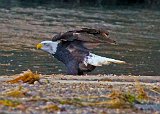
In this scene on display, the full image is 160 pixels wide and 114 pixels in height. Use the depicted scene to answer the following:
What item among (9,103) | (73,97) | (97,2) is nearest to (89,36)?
(73,97)

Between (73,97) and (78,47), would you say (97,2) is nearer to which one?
(78,47)

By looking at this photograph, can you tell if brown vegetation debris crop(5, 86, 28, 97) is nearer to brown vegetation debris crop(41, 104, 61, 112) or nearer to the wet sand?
the wet sand

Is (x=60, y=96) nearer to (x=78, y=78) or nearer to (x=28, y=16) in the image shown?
(x=78, y=78)

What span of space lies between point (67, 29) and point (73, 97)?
52.1ft

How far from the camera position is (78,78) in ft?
36.5

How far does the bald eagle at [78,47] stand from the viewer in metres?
12.6

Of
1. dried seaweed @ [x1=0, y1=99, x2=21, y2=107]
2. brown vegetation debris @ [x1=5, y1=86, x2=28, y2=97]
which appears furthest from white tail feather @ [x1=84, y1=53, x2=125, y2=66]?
dried seaweed @ [x1=0, y1=99, x2=21, y2=107]

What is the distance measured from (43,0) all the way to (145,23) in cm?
1583

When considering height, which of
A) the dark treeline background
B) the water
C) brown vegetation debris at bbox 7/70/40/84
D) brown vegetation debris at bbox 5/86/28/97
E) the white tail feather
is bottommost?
the dark treeline background

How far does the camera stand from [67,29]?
23953 mm

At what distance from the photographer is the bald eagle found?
12.6 m

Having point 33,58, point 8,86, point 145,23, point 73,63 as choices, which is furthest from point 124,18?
point 8,86

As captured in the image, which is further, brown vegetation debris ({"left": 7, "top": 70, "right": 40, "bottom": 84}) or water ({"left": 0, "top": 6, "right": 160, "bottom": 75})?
water ({"left": 0, "top": 6, "right": 160, "bottom": 75})

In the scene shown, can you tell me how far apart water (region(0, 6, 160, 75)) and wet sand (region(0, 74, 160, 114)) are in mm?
4320
